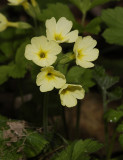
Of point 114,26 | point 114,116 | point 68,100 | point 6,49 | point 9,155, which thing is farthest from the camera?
point 6,49

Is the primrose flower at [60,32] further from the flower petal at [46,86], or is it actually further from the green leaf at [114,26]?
the green leaf at [114,26]

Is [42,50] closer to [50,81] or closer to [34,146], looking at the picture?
[50,81]

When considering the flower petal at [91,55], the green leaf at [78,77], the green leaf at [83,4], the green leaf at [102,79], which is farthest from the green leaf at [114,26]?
the flower petal at [91,55]

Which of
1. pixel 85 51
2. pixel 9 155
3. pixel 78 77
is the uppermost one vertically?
pixel 85 51

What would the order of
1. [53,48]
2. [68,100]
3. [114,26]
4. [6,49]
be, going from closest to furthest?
[53,48], [68,100], [114,26], [6,49]

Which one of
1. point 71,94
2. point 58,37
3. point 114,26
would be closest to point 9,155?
point 71,94

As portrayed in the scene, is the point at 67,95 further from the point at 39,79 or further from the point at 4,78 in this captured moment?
the point at 4,78

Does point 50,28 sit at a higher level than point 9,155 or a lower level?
higher

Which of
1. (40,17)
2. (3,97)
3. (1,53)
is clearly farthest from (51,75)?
(3,97)

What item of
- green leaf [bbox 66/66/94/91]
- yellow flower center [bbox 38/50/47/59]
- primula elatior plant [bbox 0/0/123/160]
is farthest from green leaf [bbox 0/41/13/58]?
yellow flower center [bbox 38/50/47/59]
